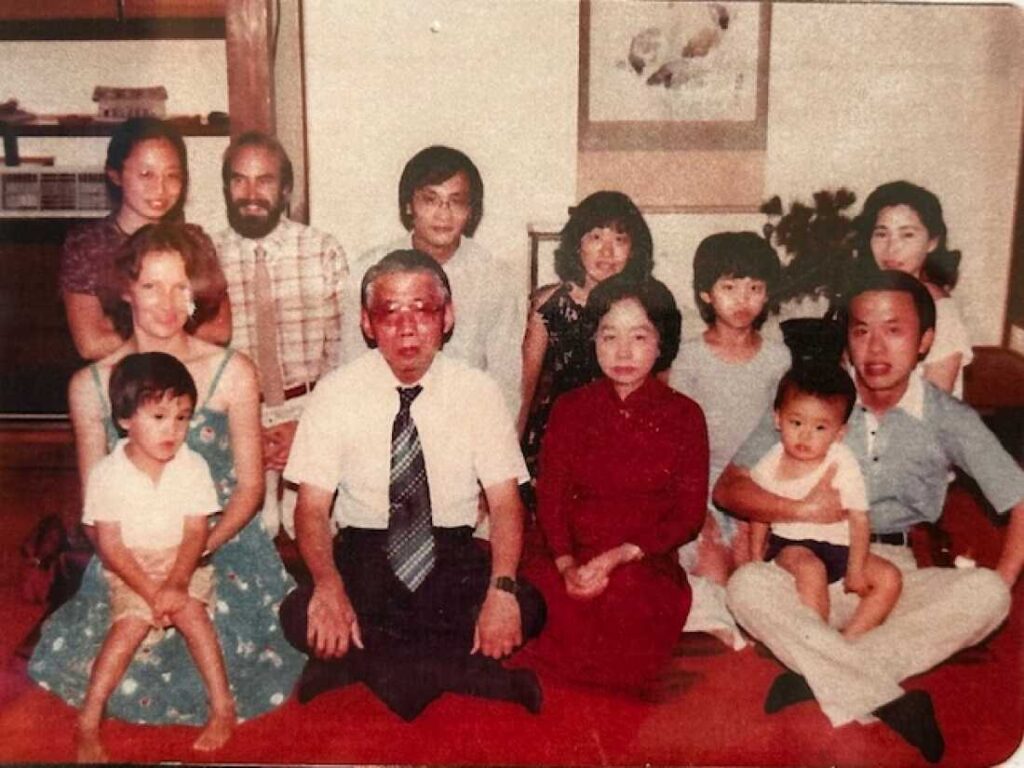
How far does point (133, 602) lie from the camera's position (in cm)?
236

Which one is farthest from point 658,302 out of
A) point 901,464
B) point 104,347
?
point 104,347

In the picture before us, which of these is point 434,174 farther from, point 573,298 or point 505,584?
point 505,584

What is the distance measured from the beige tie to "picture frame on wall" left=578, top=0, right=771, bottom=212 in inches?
25.0

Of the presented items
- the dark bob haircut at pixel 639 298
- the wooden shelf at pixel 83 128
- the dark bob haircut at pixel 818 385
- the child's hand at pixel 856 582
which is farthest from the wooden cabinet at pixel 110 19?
the child's hand at pixel 856 582

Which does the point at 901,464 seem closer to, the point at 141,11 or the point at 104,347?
the point at 104,347

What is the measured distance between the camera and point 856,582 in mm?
2377

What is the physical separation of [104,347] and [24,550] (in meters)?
0.46

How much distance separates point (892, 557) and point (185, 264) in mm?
1483

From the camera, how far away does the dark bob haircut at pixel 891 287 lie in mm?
2332

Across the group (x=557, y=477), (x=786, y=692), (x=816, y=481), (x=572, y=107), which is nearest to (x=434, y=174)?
(x=572, y=107)

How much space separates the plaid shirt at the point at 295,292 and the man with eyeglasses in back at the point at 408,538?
56 mm

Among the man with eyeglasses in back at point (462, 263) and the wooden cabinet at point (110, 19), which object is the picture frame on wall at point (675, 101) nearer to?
the man with eyeglasses in back at point (462, 263)

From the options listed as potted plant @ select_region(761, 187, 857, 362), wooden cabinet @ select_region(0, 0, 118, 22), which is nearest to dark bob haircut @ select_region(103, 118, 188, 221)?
wooden cabinet @ select_region(0, 0, 118, 22)

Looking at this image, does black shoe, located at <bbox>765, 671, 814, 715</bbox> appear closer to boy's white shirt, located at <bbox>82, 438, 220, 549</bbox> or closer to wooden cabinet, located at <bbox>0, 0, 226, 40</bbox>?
boy's white shirt, located at <bbox>82, 438, 220, 549</bbox>
